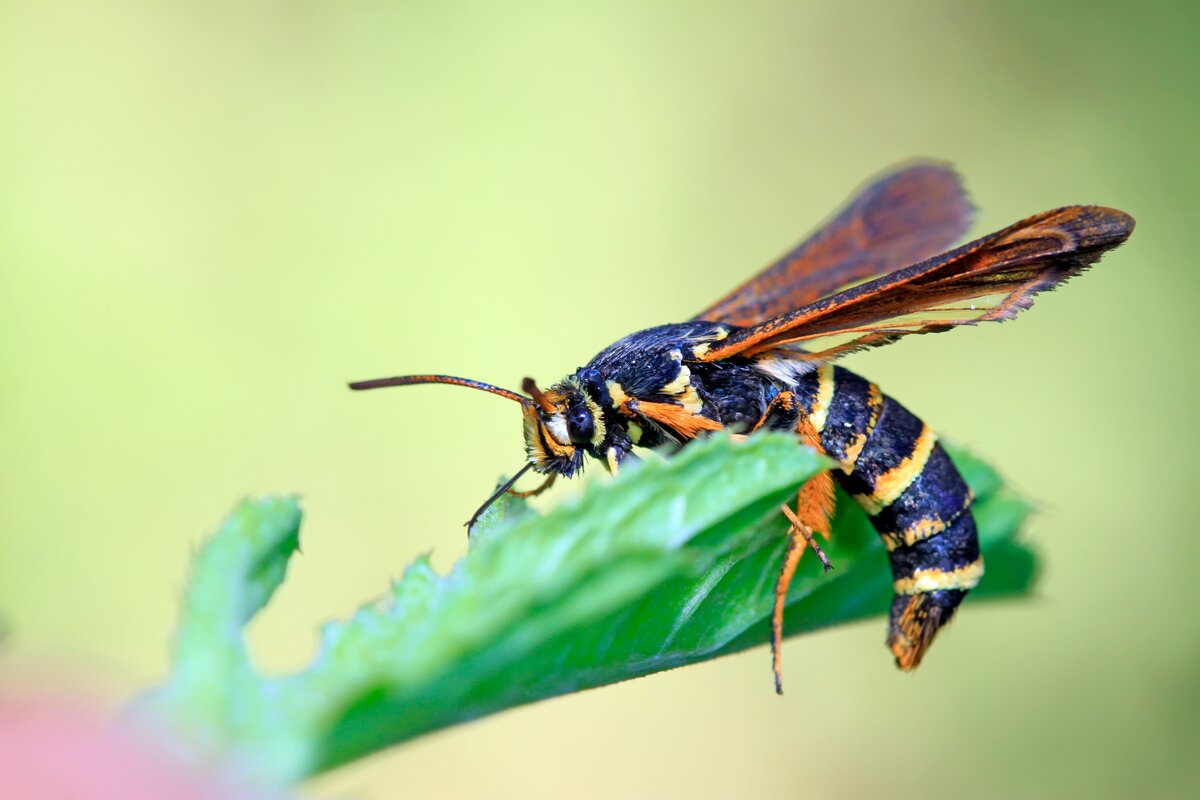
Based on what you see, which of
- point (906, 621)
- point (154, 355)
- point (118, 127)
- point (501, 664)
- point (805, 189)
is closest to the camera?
point (501, 664)

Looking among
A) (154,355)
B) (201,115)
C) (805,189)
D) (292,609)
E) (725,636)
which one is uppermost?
(201,115)

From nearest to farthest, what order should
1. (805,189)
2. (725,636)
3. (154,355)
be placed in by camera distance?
(725,636)
(154,355)
(805,189)

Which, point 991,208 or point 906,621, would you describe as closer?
point 906,621

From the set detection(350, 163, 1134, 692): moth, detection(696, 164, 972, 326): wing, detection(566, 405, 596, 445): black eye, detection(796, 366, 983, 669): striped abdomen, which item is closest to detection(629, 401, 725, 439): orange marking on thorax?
detection(350, 163, 1134, 692): moth

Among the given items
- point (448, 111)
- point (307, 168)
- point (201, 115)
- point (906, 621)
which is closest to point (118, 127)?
point (201, 115)

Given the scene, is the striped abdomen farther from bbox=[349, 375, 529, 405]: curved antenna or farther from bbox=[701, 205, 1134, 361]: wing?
bbox=[349, 375, 529, 405]: curved antenna

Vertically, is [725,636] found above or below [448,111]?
below

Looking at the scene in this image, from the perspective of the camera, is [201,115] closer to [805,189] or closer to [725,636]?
[805,189]

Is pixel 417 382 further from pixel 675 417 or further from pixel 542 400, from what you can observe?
pixel 675 417

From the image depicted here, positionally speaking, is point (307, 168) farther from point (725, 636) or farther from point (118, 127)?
point (725, 636)
